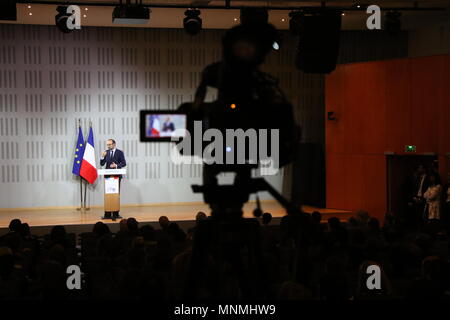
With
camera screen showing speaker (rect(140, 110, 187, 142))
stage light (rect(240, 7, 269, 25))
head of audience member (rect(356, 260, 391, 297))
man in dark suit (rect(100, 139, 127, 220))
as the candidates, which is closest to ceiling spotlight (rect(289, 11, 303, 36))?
man in dark suit (rect(100, 139, 127, 220))

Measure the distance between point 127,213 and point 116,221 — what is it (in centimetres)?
125

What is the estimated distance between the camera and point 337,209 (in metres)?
14.6

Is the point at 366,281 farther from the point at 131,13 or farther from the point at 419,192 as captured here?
the point at 419,192

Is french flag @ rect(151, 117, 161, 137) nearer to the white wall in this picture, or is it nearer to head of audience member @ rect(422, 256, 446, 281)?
head of audience member @ rect(422, 256, 446, 281)

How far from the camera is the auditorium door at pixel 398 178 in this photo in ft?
44.9

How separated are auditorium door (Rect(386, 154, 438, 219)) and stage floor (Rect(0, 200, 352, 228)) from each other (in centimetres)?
94

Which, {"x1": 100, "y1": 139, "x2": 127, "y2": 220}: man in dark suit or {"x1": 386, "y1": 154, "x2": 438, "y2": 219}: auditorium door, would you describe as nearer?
{"x1": 100, "y1": 139, "x2": 127, "y2": 220}: man in dark suit

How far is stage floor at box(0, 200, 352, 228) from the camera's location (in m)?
12.4

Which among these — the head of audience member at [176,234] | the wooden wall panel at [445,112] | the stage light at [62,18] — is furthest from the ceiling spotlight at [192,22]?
the head of audience member at [176,234]

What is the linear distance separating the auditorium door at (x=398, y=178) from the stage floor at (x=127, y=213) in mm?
945

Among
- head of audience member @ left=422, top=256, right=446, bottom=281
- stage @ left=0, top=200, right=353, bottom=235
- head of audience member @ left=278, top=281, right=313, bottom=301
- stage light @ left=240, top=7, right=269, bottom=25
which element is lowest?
stage @ left=0, top=200, right=353, bottom=235

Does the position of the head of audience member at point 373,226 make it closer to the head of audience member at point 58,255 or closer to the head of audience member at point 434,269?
the head of audience member at point 434,269
